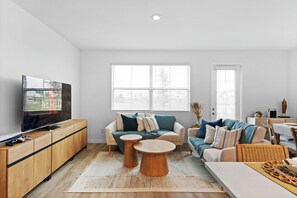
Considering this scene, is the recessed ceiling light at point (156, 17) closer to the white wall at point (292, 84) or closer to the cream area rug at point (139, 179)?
the cream area rug at point (139, 179)

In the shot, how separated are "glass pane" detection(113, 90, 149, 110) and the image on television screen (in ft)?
6.36

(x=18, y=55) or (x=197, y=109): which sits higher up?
(x=18, y=55)

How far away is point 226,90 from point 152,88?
2.12 meters

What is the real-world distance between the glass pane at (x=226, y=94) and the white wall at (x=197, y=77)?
284mm

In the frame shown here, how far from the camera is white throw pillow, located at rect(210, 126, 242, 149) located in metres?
3.18

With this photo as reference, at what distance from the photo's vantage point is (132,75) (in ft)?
17.6

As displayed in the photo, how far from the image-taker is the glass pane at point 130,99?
211 inches

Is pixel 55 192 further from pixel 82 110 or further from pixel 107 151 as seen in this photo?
pixel 82 110

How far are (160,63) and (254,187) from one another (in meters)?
4.46

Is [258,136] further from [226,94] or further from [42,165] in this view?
[42,165]

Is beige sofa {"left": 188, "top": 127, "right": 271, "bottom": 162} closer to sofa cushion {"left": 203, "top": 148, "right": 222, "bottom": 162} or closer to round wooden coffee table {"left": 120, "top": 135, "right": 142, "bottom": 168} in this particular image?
sofa cushion {"left": 203, "top": 148, "right": 222, "bottom": 162}

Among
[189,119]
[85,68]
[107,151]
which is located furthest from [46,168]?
[189,119]

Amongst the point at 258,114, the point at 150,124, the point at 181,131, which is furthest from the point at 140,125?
the point at 258,114

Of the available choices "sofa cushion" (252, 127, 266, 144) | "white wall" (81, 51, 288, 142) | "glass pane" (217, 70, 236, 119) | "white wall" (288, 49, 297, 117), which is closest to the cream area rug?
"sofa cushion" (252, 127, 266, 144)
